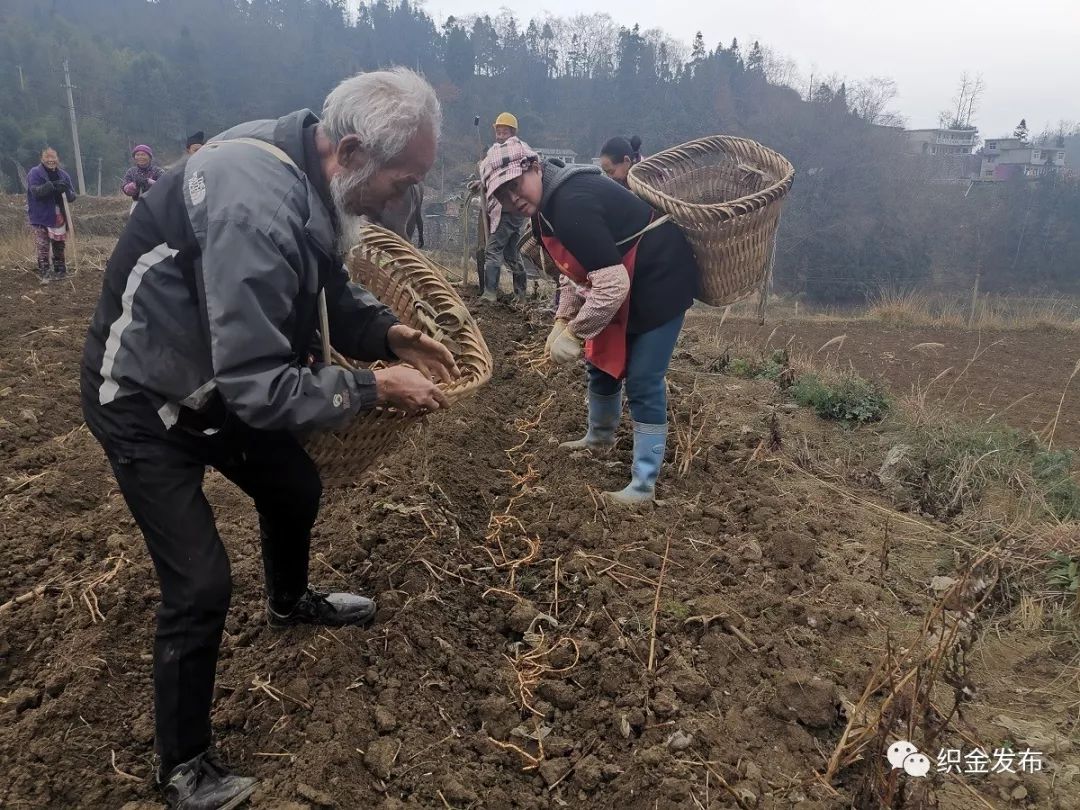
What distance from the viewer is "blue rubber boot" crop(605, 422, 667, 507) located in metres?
3.53

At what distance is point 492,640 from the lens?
8.87ft

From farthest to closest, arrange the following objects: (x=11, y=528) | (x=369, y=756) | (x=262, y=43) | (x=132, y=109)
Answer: (x=262, y=43) < (x=132, y=109) < (x=11, y=528) < (x=369, y=756)

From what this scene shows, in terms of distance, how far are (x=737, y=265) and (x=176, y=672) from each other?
2753 millimetres

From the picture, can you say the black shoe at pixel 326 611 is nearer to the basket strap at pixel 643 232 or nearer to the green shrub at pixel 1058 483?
the basket strap at pixel 643 232

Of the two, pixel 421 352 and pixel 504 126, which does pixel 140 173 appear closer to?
pixel 504 126

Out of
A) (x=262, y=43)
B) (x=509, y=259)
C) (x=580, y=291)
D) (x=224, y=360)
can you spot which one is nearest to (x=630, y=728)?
(x=224, y=360)

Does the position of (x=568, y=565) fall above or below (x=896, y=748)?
below

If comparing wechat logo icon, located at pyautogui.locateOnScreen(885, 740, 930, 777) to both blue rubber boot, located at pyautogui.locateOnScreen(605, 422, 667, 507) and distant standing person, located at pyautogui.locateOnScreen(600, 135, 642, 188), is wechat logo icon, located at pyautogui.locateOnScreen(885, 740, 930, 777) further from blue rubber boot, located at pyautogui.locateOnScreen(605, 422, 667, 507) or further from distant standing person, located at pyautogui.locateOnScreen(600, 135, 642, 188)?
distant standing person, located at pyautogui.locateOnScreen(600, 135, 642, 188)

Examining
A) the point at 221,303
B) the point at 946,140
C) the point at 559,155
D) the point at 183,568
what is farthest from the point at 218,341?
the point at 946,140

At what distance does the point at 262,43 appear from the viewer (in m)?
56.3

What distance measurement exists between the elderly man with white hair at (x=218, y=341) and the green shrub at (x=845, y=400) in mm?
4016

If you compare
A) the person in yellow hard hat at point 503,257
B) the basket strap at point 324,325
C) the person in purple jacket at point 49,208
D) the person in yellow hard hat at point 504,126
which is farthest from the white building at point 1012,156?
the basket strap at point 324,325

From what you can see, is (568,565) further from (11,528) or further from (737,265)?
(11,528)

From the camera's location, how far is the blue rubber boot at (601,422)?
4012mm
